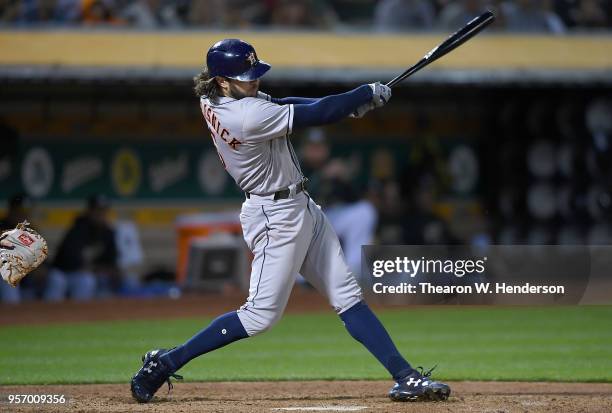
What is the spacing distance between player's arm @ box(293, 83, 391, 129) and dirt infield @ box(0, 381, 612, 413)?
1297 mm

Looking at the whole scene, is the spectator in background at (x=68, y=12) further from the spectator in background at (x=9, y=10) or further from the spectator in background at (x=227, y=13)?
the spectator in background at (x=227, y=13)

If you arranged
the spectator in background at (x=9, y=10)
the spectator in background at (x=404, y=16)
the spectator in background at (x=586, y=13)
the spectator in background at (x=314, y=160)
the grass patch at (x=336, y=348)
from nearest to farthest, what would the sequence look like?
1. the grass patch at (x=336, y=348)
2. the spectator in background at (x=9, y=10)
3. the spectator in background at (x=314, y=160)
4. the spectator in background at (x=404, y=16)
5. the spectator in background at (x=586, y=13)

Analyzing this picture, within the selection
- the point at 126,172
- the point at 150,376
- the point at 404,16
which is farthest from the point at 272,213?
the point at 126,172

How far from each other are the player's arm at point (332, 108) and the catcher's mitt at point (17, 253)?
1449 mm

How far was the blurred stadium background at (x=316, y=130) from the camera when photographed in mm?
11797

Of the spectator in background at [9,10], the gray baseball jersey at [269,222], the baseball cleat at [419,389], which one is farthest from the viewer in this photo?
the spectator in background at [9,10]

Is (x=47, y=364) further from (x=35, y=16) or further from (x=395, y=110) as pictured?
(x=395, y=110)

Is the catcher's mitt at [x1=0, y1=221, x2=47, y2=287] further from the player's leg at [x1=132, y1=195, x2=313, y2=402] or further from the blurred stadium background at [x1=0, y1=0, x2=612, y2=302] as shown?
the blurred stadium background at [x1=0, y1=0, x2=612, y2=302]

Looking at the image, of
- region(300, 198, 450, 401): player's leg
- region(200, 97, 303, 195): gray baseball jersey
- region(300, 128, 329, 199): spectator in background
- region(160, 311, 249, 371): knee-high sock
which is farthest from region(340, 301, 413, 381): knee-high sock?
region(300, 128, 329, 199): spectator in background

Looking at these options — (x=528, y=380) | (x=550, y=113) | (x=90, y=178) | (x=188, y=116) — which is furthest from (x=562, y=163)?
(x=528, y=380)

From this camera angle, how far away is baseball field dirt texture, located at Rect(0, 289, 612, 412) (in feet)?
18.5

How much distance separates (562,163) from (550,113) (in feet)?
1.94

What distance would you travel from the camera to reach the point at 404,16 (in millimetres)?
12750

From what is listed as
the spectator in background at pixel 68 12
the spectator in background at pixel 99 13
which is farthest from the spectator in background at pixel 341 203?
the spectator in background at pixel 68 12
